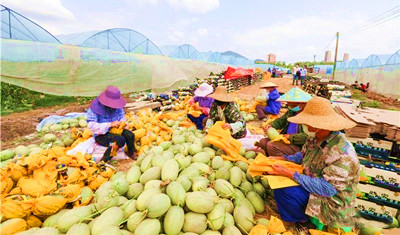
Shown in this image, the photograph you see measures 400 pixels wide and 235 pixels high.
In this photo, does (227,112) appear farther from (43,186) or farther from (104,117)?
(43,186)

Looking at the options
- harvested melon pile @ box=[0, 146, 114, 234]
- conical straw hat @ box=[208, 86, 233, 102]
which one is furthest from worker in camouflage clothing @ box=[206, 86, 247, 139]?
harvested melon pile @ box=[0, 146, 114, 234]

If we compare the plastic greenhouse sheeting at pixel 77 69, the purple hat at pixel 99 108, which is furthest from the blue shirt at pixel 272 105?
the purple hat at pixel 99 108

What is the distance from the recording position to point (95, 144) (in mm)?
4117

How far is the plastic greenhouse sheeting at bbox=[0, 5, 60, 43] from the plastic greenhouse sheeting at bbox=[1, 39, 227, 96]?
1.88 ft

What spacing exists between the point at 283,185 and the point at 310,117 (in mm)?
896

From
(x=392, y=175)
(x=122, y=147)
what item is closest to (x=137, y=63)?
(x=122, y=147)

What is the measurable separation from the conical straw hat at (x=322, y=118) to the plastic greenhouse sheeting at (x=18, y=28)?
9060mm

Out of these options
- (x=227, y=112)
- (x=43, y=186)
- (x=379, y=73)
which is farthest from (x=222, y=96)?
(x=379, y=73)

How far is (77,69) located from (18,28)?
7.18 feet

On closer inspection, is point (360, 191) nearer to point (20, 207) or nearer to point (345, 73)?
point (20, 207)

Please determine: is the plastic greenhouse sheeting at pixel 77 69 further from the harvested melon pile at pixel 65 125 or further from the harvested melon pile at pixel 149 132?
the harvested melon pile at pixel 149 132

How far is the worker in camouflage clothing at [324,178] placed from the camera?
212cm

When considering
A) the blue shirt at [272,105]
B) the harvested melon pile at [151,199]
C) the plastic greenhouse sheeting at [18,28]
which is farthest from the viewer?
the blue shirt at [272,105]

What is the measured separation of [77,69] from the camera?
7.55m
